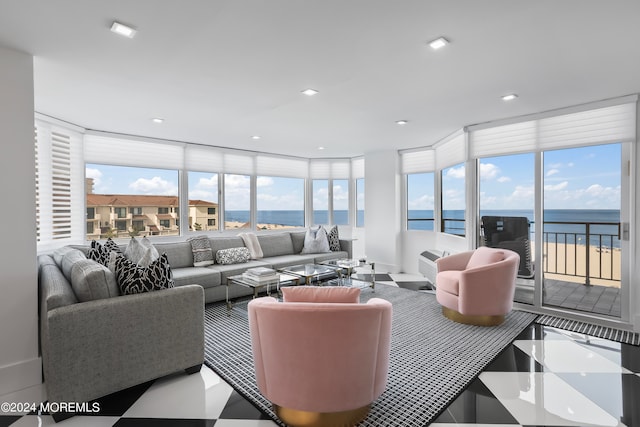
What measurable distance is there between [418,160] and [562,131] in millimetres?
2537

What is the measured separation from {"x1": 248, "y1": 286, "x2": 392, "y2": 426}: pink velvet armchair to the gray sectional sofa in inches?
34.1

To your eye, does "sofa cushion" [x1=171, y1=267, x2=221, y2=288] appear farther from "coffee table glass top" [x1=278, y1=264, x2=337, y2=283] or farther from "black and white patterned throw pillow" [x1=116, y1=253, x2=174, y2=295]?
"black and white patterned throw pillow" [x1=116, y1=253, x2=174, y2=295]

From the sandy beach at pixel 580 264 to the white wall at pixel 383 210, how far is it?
97.5 inches

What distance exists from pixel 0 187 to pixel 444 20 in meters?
3.21

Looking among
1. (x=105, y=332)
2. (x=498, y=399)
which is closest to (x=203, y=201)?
(x=105, y=332)

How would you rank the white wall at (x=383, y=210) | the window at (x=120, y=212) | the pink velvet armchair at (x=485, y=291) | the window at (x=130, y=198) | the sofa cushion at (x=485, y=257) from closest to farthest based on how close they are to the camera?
the pink velvet armchair at (x=485, y=291) < the sofa cushion at (x=485, y=257) < the window at (x=130, y=198) < the window at (x=120, y=212) < the white wall at (x=383, y=210)

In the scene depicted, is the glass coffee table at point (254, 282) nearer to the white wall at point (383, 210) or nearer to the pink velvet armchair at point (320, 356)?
the pink velvet armchair at point (320, 356)

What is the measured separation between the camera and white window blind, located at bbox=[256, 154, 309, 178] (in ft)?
21.2

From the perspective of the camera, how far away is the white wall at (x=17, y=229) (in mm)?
2246

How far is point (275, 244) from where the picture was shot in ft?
18.8

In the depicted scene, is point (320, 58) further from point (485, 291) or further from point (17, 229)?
point (485, 291)

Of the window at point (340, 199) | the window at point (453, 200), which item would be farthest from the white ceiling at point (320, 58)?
the window at point (340, 199)

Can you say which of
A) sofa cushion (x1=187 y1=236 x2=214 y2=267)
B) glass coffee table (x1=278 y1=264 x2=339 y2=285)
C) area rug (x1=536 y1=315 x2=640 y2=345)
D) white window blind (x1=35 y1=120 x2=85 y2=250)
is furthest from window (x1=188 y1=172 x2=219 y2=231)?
area rug (x1=536 y1=315 x2=640 y2=345)

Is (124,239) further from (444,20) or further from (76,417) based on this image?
(444,20)
